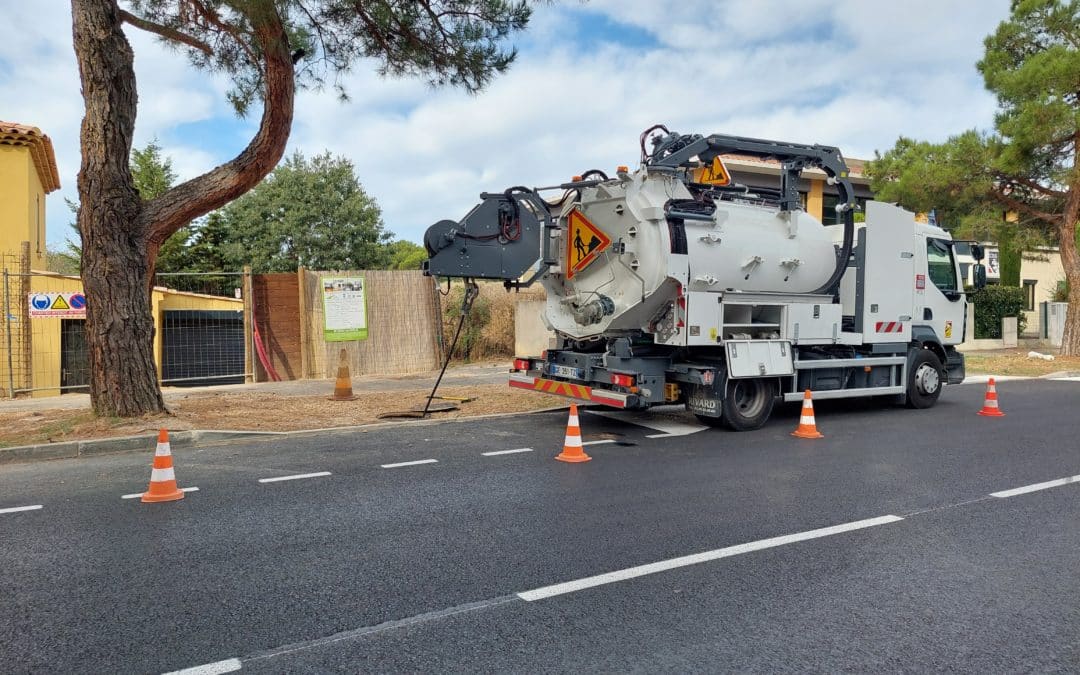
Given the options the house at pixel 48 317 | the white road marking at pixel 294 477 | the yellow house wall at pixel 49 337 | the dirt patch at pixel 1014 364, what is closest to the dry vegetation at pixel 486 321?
the house at pixel 48 317

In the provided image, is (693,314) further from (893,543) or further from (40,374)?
(40,374)

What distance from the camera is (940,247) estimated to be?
1194 cm

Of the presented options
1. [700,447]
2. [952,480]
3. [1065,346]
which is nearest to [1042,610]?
[952,480]

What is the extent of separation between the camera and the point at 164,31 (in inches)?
396

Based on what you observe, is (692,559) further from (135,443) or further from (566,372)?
(135,443)

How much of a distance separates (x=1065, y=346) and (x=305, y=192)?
27.4 m

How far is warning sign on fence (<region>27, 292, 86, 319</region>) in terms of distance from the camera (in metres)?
12.5

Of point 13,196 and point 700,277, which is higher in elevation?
point 13,196

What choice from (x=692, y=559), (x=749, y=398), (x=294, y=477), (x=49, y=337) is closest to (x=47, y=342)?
(x=49, y=337)

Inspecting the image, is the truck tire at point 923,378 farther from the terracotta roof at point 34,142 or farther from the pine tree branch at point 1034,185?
the terracotta roof at point 34,142

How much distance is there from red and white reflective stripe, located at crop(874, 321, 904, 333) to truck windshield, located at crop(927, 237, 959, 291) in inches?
48.4

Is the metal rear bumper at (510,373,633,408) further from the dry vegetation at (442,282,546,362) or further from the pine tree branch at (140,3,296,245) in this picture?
the dry vegetation at (442,282,546,362)

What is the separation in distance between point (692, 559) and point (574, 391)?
5108 mm

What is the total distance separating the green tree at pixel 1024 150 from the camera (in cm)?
1856
